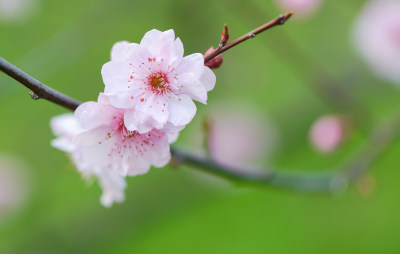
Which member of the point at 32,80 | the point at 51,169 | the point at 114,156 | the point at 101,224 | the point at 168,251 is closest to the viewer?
the point at 32,80

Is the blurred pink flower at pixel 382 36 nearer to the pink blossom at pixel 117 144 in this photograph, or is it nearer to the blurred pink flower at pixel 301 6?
the blurred pink flower at pixel 301 6

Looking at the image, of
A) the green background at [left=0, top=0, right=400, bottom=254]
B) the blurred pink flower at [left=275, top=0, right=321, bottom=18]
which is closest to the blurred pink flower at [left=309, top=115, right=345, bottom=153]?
the green background at [left=0, top=0, right=400, bottom=254]

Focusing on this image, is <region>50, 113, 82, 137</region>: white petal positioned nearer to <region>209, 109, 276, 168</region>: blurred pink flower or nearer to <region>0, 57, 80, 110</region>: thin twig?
<region>0, 57, 80, 110</region>: thin twig

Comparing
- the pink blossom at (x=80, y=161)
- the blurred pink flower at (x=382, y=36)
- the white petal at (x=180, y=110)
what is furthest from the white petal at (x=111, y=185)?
the blurred pink flower at (x=382, y=36)

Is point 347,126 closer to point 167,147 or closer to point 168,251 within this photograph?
point 167,147

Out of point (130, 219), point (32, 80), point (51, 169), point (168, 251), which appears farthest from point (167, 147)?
point (168, 251)

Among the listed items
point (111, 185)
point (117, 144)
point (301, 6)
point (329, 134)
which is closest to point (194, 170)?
point (329, 134)

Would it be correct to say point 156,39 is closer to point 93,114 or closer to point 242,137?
point 93,114
